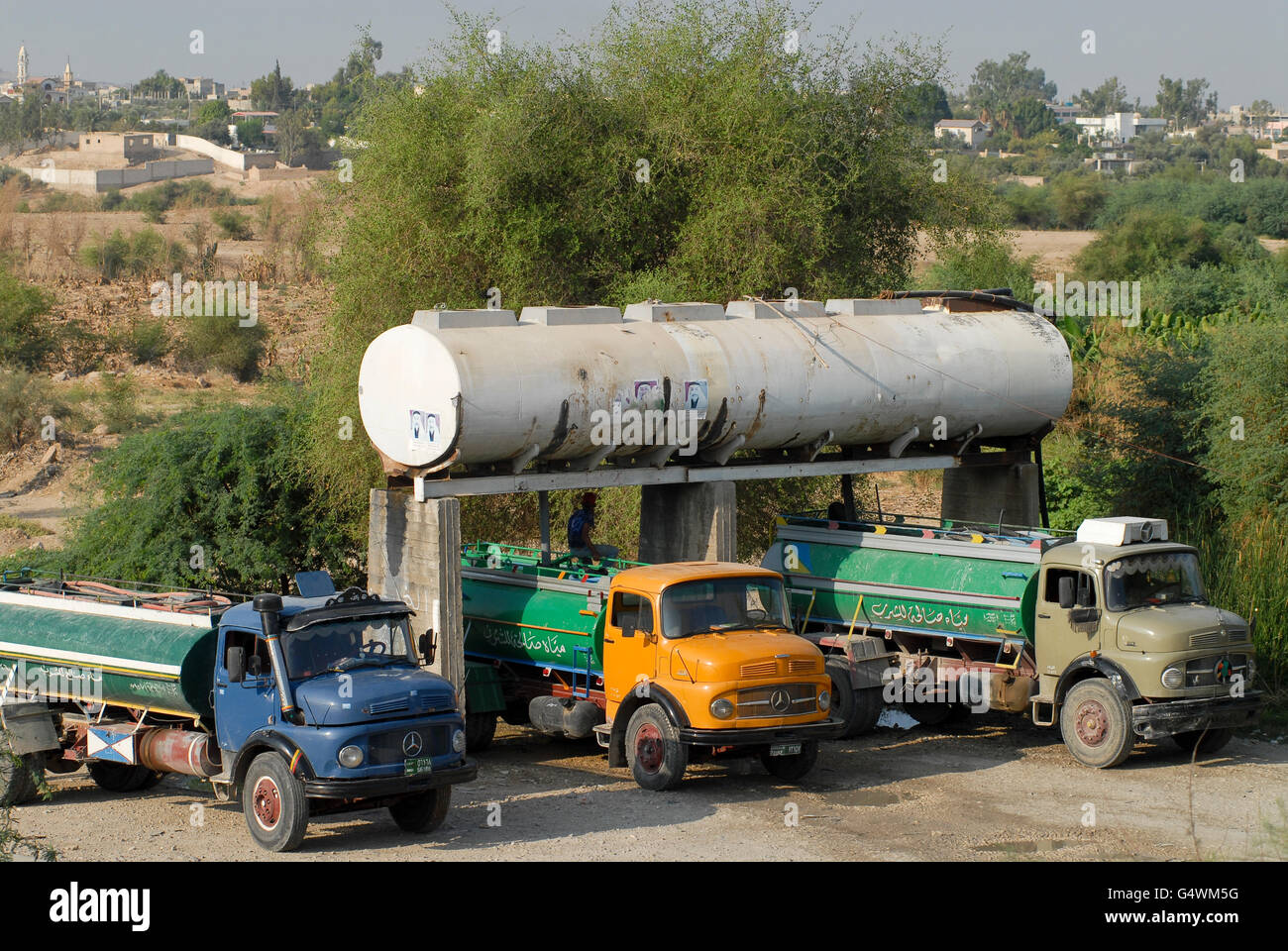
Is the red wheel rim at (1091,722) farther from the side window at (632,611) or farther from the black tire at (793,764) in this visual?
the side window at (632,611)

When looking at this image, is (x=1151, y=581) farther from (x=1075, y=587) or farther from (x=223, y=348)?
(x=223, y=348)

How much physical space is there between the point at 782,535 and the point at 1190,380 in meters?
8.54

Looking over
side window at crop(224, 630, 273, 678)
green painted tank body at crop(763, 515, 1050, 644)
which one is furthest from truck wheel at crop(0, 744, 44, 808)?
green painted tank body at crop(763, 515, 1050, 644)

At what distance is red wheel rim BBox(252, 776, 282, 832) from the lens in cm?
1329

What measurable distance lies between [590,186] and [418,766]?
492 inches

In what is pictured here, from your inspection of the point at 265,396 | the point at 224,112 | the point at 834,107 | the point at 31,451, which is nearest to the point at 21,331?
the point at 31,451

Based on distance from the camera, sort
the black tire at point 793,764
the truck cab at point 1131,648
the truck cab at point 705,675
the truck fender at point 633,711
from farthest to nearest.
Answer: the truck cab at point 1131,648, the black tire at point 793,764, the truck fender at point 633,711, the truck cab at point 705,675

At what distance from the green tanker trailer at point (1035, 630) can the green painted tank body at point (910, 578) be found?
0.06 feet

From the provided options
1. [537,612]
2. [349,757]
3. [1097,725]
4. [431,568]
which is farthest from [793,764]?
[349,757]

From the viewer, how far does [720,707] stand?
15039 mm

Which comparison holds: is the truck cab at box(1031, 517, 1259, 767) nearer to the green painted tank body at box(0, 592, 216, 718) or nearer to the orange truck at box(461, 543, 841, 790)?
the orange truck at box(461, 543, 841, 790)

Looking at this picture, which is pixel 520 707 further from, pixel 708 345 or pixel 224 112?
pixel 224 112

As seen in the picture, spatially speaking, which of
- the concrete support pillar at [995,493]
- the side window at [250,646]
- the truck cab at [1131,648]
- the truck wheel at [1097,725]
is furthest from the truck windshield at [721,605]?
the concrete support pillar at [995,493]

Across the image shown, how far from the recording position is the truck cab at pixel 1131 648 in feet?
53.3
